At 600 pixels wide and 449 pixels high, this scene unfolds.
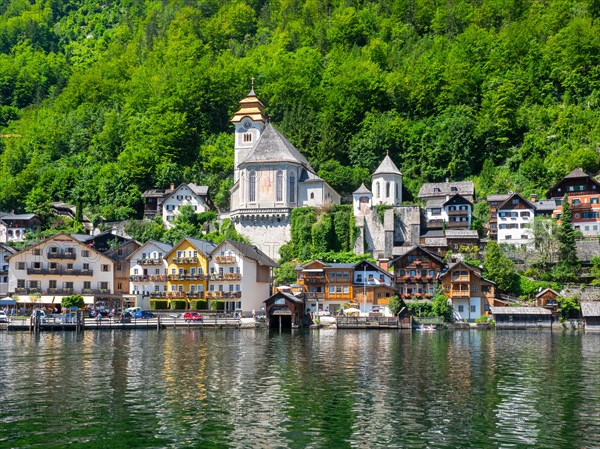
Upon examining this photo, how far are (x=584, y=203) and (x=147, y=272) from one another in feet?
164

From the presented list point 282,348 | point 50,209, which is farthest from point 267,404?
point 50,209

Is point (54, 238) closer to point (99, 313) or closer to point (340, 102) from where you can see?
point (99, 313)

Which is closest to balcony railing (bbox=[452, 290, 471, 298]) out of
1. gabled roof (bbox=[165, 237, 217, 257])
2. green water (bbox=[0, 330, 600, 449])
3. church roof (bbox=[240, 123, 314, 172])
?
green water (bbox=[0, 330, 600, 449])

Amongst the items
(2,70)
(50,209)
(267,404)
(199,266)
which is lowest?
(267,404)

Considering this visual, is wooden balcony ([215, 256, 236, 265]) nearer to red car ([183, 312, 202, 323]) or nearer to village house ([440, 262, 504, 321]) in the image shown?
red car ([183, 312, 202, 323])

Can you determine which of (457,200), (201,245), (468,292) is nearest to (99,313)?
(201,245)

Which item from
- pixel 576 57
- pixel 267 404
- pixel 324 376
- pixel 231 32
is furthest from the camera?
Answer: pixel 231 32

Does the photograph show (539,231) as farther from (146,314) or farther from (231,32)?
(231,32)

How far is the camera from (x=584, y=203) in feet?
298

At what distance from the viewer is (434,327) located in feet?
243

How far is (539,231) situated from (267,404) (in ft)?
188

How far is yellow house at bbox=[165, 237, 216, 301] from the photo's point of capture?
85250 mm

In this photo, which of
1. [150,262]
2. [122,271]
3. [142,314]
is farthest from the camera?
[122,271]

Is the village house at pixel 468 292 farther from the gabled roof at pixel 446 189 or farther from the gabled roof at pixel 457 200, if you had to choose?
the gabled roof at pixel 446 189
